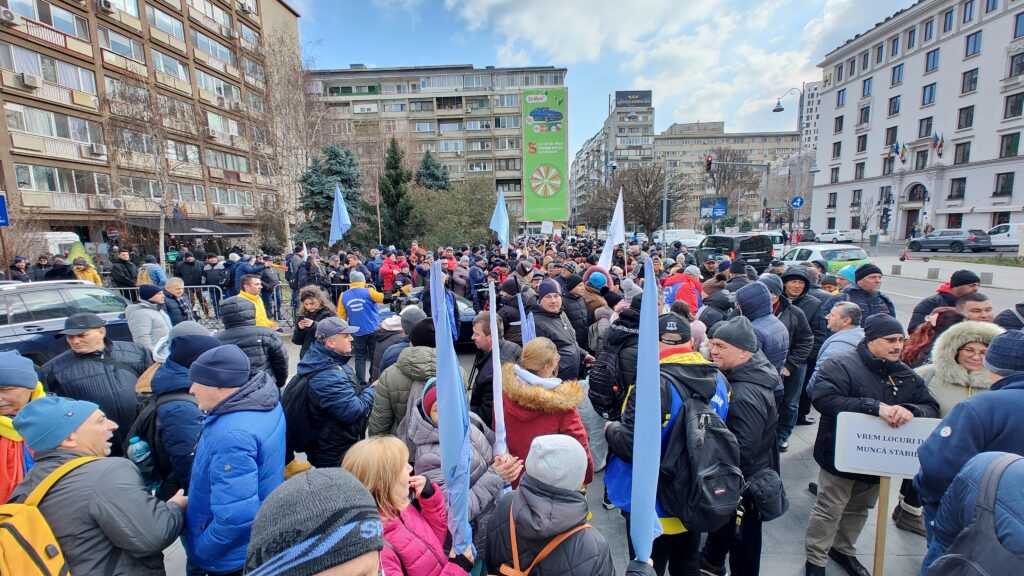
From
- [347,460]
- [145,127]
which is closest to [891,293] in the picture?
[347,460]

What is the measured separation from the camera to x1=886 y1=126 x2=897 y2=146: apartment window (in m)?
44.1

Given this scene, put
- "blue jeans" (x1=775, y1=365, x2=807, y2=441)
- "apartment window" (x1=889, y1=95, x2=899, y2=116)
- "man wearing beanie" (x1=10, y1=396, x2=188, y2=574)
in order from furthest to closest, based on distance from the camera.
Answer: "apartment window" (x1=889, y1=95, x2=899, y2=116)
"blue jeans" (x1=775, y1=365, x2=807, y2=441)
"man wearing beanie" (x1=10, y1=396, x2=188, y2=574)

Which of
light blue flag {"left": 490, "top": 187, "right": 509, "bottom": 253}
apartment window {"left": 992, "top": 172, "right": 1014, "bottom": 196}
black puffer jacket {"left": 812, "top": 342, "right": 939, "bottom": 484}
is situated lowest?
black puffer jacket {"left": 812, "top": 342, "right": 939, "bottom": 484}

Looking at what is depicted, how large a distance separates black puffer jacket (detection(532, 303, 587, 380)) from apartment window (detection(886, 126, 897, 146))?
189 ft

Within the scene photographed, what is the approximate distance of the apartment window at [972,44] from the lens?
36.9 metres

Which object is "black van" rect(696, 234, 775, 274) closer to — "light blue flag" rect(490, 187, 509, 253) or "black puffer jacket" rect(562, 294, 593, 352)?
"light blue flag" rect(490, 187, 509, 253)

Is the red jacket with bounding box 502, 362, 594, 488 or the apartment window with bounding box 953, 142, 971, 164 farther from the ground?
the apartment window with bounding box 953, 142, 971, 164

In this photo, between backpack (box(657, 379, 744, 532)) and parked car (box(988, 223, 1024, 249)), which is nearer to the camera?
backpack (box(657, 379, 744, 532))

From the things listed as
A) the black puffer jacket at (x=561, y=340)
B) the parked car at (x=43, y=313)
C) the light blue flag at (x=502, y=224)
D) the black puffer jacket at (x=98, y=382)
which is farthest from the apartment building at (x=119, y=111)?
the black puffer jacket at (x=561, y=340)

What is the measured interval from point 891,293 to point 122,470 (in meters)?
20.4

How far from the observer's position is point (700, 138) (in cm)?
9581

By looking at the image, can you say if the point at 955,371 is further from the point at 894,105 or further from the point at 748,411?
the point at 894,105

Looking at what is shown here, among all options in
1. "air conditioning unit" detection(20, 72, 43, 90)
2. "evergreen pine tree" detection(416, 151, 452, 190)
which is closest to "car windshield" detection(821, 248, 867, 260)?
"evergreen pine tree" detection(416, 151, 452, 190)

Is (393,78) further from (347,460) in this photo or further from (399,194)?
(347,460)
